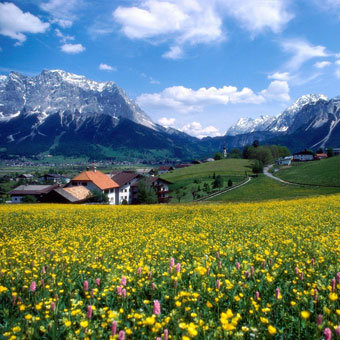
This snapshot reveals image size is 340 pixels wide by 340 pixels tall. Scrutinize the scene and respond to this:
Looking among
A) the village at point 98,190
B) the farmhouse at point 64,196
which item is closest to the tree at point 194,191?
the village at point 98,190

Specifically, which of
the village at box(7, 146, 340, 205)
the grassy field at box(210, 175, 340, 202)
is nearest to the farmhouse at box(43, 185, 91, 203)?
the village at box(7, 146, 340, 205)

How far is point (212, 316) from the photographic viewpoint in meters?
4.87

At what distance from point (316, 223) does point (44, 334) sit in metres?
14.9

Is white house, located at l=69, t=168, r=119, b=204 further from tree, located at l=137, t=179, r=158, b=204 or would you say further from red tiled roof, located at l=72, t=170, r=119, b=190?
tree, located at l=137, t=179, r=158, b=204

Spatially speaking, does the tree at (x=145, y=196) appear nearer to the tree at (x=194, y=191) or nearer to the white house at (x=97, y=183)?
the white house at (x=97, y=183)

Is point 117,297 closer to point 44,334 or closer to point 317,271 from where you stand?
point 44,334

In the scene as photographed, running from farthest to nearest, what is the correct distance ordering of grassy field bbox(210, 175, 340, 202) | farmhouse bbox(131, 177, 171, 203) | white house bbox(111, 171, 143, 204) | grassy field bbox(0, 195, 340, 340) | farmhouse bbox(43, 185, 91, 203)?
1. farmhouse bbox(131, 177, 171, 203)
2. white house bbox(111, 171, 143, 204)
3. farmhouse bbox(43, 185, 91, 203)
4. grassy field bbox(210, 175, 340, 202)
5. grassy field bbox(0, 195, 340, 340)

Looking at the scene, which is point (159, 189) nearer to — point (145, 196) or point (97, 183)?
point (145, 196)

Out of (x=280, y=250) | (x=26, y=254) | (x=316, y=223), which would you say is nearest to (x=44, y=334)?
(x=26, y=254)

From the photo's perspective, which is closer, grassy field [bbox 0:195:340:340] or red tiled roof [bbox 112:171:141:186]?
grassy field [bbox 0:195:340:340]

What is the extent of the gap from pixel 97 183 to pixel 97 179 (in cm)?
360

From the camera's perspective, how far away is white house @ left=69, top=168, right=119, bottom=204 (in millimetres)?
83688

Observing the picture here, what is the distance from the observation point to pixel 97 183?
84.5 m

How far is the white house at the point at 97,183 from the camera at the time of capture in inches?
3295
